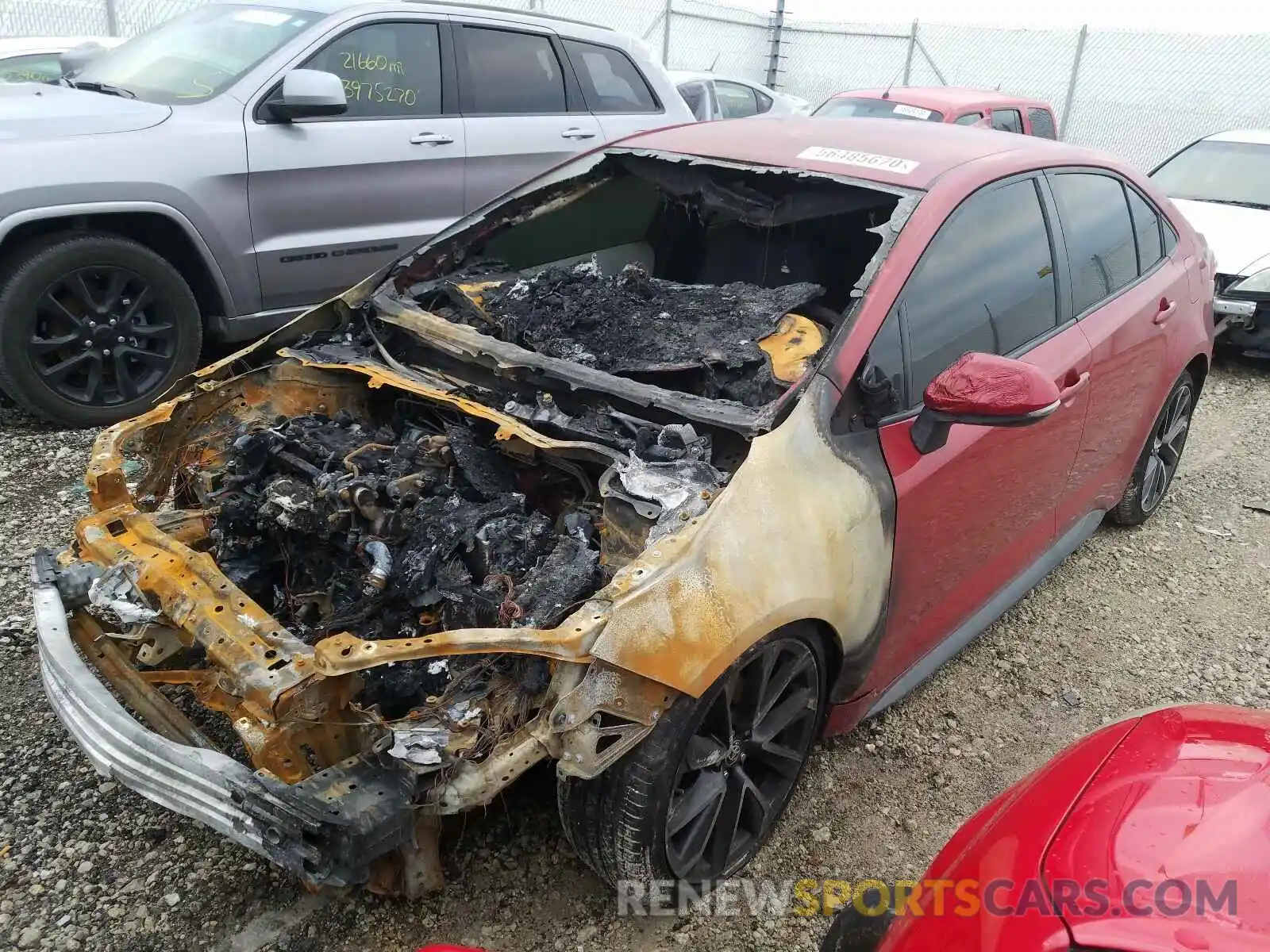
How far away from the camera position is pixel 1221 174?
792 centimetres

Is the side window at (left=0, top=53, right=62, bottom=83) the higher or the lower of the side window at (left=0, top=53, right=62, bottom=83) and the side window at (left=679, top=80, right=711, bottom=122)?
the higher

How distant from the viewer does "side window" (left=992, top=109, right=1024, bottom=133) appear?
8961 mm

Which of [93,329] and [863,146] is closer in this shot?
[863,146]

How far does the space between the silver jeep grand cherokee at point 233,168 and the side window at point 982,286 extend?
3176 mm

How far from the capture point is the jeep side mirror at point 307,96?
14.5ft

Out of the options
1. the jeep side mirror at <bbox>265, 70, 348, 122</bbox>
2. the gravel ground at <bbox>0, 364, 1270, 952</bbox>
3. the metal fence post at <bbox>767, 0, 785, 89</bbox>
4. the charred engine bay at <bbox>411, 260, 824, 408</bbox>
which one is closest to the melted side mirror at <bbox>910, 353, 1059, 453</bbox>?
the charred engine bay at <bbox>411, 260, 824, 408</bbox>

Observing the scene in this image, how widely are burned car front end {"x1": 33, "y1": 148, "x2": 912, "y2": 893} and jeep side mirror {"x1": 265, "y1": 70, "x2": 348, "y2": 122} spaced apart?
1534mm

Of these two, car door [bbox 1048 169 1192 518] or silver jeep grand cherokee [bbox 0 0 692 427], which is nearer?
car door [bbox 1048 169 1192 518]

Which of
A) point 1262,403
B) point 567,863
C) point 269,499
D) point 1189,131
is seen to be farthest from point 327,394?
point 1189,131

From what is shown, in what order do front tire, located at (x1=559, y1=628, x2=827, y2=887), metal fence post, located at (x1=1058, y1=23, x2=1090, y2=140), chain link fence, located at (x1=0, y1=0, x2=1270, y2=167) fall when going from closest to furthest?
→ front tire, located at (x1=559, y1=628, x2=827, y2=887), chain link fence, located at (x1=0, y1=0, x2=1270, y2=167), metal fence post, located at (x1=1058, y1=23, x2=1090, y2=140)

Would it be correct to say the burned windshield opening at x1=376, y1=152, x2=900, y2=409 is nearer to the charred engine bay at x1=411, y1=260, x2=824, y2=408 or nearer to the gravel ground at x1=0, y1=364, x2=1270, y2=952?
the charred engine bay at x1=411, y1=260, x2=824, y2=408

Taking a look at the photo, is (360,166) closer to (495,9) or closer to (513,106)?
(513,106)

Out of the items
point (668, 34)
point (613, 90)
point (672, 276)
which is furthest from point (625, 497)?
point (668, 34)

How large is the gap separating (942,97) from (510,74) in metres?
5.22
